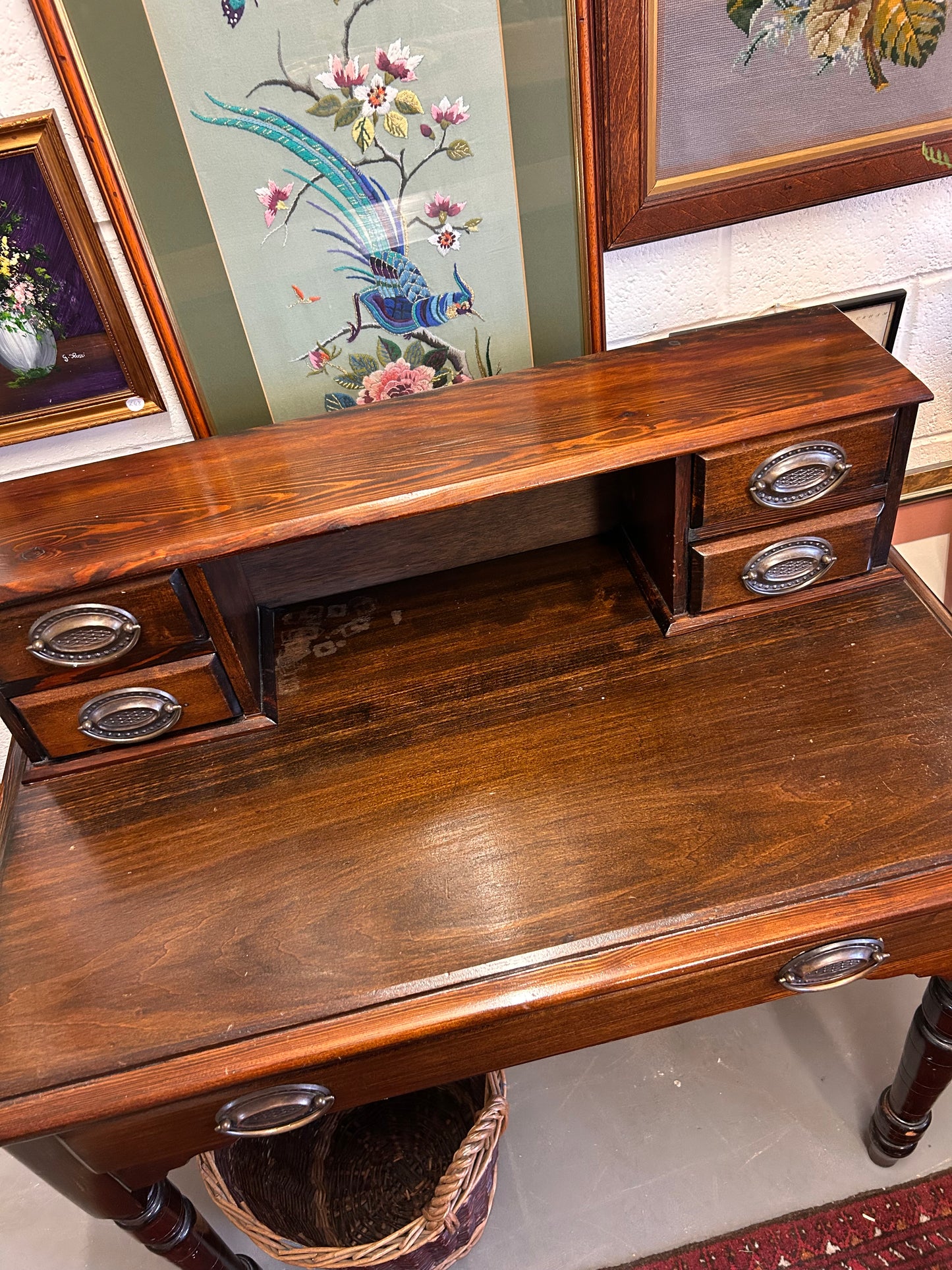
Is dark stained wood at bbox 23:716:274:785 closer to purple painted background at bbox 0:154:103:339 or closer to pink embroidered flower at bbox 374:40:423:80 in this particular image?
purple painted background at bbox 0:154:103:339

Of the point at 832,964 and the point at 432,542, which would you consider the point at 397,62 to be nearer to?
the point at 432,542

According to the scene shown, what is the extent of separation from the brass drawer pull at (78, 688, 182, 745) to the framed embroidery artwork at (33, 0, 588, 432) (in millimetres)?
408

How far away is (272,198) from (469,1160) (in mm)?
1313

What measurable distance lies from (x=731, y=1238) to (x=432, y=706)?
3.28 ft

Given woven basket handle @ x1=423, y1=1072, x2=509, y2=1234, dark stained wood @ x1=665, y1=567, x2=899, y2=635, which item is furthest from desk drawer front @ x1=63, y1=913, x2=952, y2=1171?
dark stained wood @ x1=665, y1=567, x2=899, y2=635

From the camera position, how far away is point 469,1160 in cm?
129

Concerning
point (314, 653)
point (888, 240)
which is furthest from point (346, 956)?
point (888, 240)

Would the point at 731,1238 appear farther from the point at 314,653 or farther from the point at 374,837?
the point at 314,653

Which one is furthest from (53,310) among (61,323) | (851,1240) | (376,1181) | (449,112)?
(851,1240)

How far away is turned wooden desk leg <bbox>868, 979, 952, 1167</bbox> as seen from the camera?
120 centimetres

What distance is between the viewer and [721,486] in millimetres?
1123

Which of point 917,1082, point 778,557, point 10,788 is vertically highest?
point 778,557

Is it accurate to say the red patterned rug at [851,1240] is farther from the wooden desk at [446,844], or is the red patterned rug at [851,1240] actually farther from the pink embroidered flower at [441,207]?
the pink embroidered flower at [441,207]

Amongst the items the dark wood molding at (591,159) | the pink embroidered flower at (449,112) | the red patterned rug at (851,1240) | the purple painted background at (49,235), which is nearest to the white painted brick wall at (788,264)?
the dark wood molding at (591,159)
